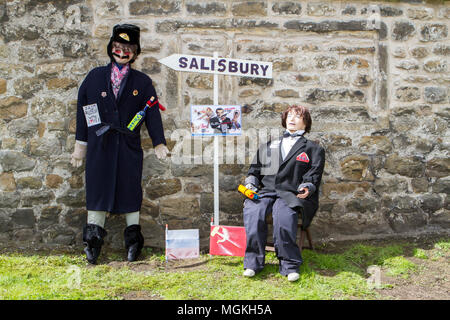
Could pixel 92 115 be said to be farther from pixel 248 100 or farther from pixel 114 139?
pixel 248 100

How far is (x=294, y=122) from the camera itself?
12.8ft

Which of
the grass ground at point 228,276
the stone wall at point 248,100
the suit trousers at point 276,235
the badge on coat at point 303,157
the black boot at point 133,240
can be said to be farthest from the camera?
the stone wall at point 248,100

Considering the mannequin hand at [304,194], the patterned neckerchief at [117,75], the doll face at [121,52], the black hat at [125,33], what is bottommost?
the mannequin hand at [304,194]

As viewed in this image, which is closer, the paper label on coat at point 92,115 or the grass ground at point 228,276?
the grass ground at point 228,276

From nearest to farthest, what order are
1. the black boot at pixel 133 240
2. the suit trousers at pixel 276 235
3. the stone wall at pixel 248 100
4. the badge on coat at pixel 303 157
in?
1. the suit trousers at pixel 276 235
2. the badge on coat at pixel 303 157
3. the black boot at pixel 133 240
4. the stone wall at pixel 248 100

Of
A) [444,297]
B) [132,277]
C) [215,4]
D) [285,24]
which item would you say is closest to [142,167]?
[132,277]

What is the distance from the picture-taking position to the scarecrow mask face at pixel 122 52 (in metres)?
3.91

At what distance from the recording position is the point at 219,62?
13.1ft

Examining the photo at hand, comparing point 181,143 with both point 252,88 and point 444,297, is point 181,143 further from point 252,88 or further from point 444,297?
point 444,297

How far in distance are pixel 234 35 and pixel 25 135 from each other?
2.35 metres

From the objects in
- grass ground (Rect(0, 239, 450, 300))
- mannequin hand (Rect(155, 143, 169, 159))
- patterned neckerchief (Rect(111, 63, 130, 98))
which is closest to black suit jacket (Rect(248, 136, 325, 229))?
grass ground (Rect(0, 239, 450, 300))

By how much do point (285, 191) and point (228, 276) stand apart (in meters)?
0.89

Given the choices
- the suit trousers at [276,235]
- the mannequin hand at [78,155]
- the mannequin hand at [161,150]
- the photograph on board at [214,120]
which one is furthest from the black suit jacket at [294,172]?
the mannequin hand at [78,155]

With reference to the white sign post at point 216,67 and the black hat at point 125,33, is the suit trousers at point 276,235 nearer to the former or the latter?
the white sign post at point 216,67
